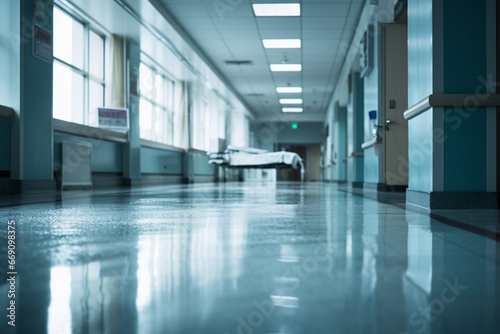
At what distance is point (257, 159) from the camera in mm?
10617

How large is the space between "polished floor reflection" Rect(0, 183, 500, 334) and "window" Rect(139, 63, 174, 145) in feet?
28.8

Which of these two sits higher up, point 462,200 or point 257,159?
point 257,159

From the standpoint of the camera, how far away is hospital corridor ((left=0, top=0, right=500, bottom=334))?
0.83m

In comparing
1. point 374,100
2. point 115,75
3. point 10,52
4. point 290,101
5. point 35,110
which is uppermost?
point 290,101

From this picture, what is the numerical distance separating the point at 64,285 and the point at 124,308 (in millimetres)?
216

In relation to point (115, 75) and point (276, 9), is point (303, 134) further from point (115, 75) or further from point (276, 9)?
point (276, 9)

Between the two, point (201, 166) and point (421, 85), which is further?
point (201, 166)

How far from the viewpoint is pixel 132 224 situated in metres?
2.05

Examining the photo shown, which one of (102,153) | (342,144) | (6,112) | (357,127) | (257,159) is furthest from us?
(342,144)

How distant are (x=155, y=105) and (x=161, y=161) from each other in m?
1.37

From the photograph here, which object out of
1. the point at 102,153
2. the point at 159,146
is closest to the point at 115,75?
the point at 102,153

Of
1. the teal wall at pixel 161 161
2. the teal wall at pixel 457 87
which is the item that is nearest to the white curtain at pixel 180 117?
the teal wall at pixel 161 161

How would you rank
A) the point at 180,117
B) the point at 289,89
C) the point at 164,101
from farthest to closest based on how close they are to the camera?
the point at 289,89 < the point at 180,117 < the point at 164,101

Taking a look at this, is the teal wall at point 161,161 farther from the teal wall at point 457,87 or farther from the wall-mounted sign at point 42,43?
the teal wall at point 457,87
